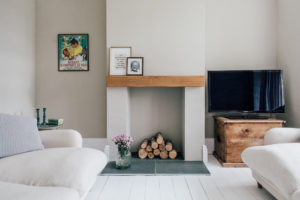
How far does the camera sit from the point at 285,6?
325 cm

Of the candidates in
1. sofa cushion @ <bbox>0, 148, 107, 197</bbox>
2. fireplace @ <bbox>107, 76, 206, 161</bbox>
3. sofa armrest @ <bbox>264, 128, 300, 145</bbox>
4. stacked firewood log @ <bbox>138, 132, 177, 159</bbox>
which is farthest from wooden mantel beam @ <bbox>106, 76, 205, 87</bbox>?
sofa cushion @ <bbox>0, 148, 107, 197</bbox>

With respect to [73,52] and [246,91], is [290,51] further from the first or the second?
[73,52]

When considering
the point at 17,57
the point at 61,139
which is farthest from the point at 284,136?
the point at 17,57

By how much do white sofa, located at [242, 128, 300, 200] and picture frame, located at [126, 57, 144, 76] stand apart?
5.64 feet

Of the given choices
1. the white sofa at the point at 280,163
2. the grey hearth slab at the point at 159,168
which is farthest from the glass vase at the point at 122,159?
the white sofa at the point at 280,163

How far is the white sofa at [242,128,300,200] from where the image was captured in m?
1.43

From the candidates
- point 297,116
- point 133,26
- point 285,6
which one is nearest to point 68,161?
point 133,26

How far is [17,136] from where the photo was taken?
171 cm

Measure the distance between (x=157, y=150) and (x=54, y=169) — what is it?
6.47ft

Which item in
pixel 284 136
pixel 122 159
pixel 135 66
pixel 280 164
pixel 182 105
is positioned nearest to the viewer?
pixel 280 164

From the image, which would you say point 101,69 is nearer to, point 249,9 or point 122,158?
point 122,158

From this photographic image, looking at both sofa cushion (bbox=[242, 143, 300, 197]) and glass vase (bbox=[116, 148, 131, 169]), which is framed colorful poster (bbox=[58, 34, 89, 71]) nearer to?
glass vase (bbox=[116, 148, 131, 169])

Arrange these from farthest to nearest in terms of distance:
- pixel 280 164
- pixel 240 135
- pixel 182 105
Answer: pixel 182 105 → pixel 240 135 → pixel 280 164

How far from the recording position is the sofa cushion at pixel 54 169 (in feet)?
4.15
